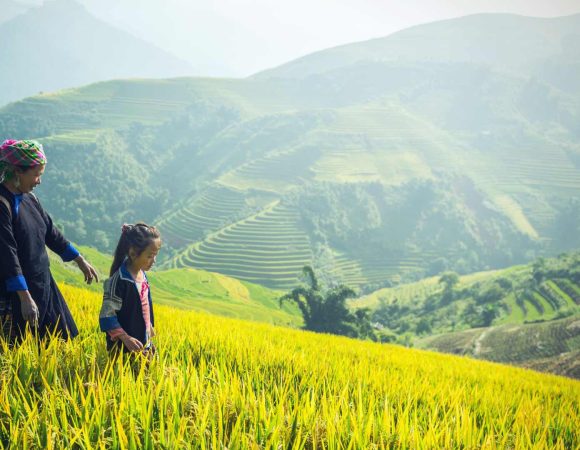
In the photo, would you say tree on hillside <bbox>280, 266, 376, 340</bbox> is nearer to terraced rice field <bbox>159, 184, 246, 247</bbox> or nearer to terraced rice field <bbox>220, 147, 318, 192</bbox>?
terraced rice field <bbox>159, 184, 246, 247</bbox>

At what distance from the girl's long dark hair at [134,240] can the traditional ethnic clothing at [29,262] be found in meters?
0.60

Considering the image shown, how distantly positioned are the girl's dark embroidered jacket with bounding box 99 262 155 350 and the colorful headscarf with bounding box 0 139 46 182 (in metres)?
0.97

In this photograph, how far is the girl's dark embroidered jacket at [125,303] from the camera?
297 cm

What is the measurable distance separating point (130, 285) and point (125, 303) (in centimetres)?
13

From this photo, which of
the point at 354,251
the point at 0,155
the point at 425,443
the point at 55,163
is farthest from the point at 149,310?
the point at 55,163

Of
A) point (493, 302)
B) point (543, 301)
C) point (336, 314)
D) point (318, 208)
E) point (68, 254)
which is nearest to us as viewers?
point (68, 254)

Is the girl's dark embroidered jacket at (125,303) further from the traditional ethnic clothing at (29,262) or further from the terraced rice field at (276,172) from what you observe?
the terraced rice field at (276,172)

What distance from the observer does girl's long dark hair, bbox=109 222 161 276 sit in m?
3.04

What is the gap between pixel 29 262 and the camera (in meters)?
3.12

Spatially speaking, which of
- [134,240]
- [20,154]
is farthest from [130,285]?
[20,154]

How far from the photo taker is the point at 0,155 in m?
2.96

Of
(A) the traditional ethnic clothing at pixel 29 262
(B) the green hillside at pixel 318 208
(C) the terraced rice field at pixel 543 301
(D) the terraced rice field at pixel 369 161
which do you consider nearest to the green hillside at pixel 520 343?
(C) the terraced rice field at pixel 543 301

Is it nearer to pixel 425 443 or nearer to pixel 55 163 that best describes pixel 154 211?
pixel 55 163

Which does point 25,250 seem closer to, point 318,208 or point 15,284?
point 15,284
